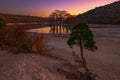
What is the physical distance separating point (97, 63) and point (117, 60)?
12.4 feet

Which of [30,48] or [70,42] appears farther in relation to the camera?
[30,48]

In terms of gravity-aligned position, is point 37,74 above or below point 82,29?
below

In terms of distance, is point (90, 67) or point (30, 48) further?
point (30, 48)

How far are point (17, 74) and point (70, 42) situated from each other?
8.18 meters

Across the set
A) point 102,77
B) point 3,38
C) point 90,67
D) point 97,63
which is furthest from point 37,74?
point 3,38

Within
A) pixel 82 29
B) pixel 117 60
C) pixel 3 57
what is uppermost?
pixel 82 29

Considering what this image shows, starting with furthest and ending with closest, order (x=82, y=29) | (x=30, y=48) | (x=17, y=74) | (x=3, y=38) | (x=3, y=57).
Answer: (x=3, y=38), (x=30, y=48), (x=82, y=29), (x=3, y=57), (x=17, y=74)

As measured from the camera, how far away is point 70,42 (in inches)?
923

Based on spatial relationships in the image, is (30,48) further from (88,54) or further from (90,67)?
(88,54)

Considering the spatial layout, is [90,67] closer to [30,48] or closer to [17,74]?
[30,48]

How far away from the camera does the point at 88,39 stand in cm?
2322

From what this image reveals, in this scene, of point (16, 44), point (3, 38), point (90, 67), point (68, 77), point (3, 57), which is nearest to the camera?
point (68, 77)

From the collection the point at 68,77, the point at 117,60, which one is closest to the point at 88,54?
the point at 117,60

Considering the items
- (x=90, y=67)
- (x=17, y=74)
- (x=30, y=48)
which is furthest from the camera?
(x=30, y=48)
